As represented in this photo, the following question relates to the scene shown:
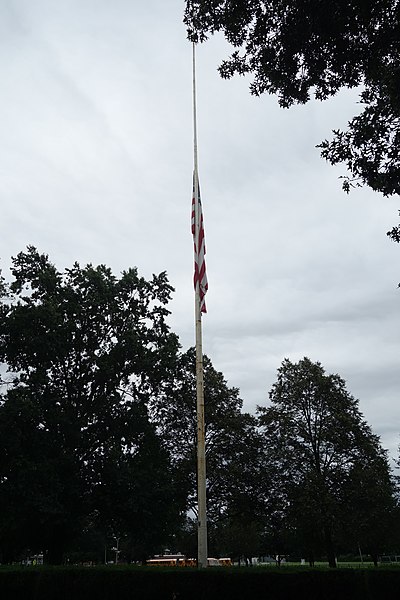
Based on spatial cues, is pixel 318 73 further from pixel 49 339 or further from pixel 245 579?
pixel 49 339

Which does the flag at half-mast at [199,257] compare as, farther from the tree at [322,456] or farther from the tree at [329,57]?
the tree at [322,456]

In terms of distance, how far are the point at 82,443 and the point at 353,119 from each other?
19.5 m

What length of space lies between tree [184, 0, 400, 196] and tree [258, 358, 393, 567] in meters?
24.2

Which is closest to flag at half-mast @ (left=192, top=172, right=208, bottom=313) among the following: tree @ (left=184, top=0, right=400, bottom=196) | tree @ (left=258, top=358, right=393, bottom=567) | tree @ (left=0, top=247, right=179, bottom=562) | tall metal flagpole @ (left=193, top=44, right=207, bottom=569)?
tall metal flagpole @ (left=193, top=44, right=207, bottom=569)

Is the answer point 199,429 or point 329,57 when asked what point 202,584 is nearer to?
point 199,429

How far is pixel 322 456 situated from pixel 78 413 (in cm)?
1623

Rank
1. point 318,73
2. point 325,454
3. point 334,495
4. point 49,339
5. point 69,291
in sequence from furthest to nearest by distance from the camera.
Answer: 1. point 325,454
2. point 334,495
3. point 69,291
4. point 49,339
5. point 318,73

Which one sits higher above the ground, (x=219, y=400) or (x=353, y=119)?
(x=219, y=400)

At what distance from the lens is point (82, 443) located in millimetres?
25125

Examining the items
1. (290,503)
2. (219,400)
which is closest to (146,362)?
(219,400)

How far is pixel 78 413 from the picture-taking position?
25.9 metres

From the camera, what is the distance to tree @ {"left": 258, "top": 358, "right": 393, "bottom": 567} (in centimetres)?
3048

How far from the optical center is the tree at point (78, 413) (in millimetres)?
23078

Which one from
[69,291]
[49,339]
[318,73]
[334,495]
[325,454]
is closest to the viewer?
[318,73]
